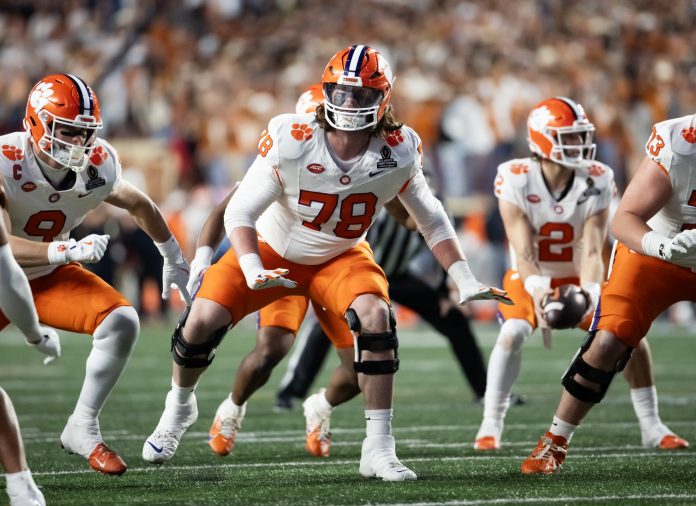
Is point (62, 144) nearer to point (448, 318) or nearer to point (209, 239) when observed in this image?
point (209, 239)

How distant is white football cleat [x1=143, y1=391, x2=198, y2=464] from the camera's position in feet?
16.5

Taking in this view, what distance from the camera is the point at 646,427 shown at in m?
5.77

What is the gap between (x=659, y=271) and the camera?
15.7 ft

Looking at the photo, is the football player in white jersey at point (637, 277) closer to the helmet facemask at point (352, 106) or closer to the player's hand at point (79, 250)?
the helmet facemask at point (352, 106)

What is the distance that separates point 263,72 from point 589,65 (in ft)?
13.4

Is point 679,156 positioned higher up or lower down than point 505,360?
higher up

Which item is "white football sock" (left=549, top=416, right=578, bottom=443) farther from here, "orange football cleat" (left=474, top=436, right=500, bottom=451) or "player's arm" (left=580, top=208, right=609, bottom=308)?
"player's arm" (left=580, top=208, right=609, bottom=308)

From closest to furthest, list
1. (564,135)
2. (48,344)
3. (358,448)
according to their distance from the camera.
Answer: (48,344), (358,448), (564,135)

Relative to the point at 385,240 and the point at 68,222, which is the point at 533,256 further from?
the point at 68,222

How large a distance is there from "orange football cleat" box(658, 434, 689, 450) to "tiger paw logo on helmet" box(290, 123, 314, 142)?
2274 millimetres

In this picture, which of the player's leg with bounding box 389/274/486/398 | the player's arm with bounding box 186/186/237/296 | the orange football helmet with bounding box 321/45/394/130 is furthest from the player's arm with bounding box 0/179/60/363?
the player's leg with bounding box 389/274/486/398

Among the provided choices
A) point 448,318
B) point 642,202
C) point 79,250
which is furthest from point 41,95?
point 448,318

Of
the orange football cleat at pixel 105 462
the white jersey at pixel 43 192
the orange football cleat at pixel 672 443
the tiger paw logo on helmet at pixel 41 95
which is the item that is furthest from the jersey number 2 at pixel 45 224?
the orange football cleat at pixel 672 443

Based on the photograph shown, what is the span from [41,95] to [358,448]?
7.22 feet
